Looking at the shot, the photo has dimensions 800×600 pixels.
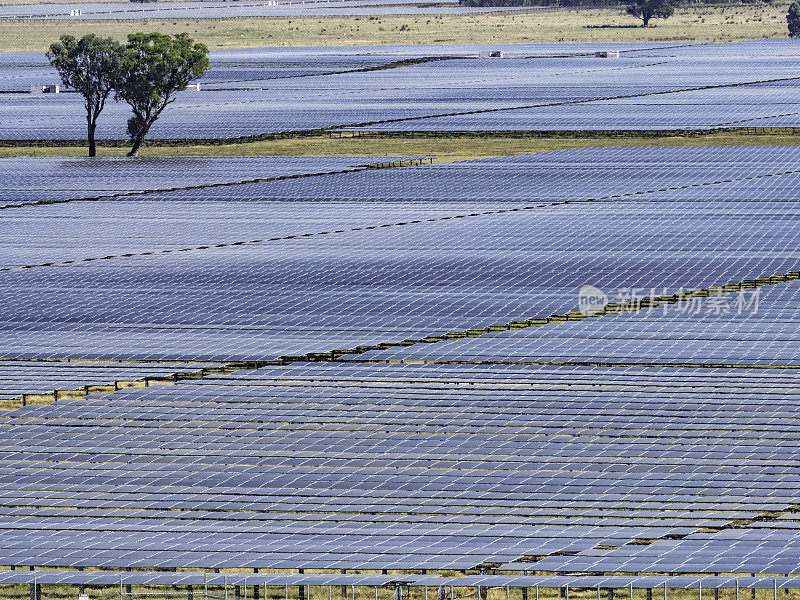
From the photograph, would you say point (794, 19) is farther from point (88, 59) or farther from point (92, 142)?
point (88, 59)

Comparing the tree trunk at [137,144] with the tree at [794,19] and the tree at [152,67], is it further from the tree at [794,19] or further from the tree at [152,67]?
the tree at [794,19]

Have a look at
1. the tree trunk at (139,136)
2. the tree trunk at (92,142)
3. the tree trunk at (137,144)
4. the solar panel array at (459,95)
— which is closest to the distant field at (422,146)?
the tree trunk at (137,144)

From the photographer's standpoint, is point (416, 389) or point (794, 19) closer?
point (416, 389)

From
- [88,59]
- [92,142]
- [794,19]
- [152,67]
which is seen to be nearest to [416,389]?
[152,67]

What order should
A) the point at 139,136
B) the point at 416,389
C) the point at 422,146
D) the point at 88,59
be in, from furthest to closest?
1. the point at 422,146
2. the point at 139,136
3. the point at 88,59
4. the point at 416,389

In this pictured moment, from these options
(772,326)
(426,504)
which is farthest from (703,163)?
(426,504)

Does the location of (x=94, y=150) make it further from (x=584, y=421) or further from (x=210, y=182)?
(x=584, y=421)
